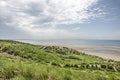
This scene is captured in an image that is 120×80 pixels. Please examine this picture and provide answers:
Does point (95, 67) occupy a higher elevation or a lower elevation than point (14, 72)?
lower

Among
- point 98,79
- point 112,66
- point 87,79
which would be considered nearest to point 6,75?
point 87,79

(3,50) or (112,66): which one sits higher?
(3,50)

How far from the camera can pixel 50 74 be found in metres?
7.93

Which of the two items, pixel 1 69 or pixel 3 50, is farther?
pixel 3 50

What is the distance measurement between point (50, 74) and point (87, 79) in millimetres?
1717

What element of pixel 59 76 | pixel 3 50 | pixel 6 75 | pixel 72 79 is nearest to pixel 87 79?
pixel 72 79

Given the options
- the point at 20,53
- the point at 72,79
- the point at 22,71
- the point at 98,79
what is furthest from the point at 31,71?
the point at 20,53

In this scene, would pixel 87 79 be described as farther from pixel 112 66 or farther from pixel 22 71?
pixel 112 66

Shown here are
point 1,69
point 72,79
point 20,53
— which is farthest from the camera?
point 20,53

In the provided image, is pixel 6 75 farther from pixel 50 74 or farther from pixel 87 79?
pixel 87 79

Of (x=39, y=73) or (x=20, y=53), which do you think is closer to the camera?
(x=39, y=73)

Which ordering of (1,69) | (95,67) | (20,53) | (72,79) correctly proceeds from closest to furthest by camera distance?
(72,79)
(1,69)
(95,67)
(20,53)

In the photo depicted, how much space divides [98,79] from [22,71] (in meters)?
3.66

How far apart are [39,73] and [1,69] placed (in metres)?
1.85
